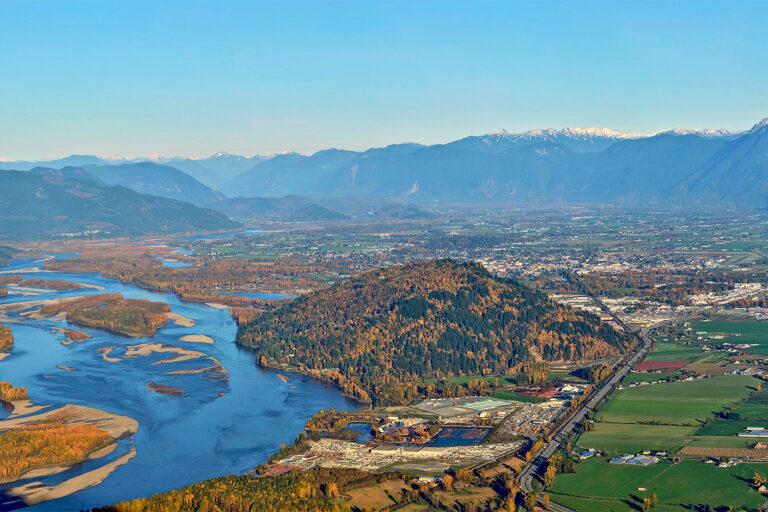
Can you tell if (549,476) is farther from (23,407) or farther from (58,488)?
(23,407)

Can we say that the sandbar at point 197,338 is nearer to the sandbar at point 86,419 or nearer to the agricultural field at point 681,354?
the sandbar at point 86,419

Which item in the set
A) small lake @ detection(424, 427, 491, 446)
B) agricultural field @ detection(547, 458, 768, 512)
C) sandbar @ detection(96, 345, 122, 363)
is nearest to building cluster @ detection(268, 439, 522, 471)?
→ small lake @ detection(424, 427, 491, 446)

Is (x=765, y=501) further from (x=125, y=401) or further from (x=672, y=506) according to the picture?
(x=125, y=401)

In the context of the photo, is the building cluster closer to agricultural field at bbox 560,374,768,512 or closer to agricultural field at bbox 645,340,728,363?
agricultural field at bbox 560,374,768,512

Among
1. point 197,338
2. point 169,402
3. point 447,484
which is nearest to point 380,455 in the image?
point 447,484

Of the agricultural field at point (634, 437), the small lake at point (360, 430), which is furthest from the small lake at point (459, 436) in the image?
the agricultural field at point (634, 437)

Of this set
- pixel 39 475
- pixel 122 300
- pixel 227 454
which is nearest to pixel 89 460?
pixel 39 475
